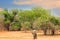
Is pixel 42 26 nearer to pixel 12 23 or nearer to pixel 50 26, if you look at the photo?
pixel 50 26

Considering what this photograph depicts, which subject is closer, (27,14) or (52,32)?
(52,32)

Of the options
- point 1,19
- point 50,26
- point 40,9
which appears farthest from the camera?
point 1,19

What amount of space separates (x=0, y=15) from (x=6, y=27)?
489 cm

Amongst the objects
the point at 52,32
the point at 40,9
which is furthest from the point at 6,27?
the point at 52,32

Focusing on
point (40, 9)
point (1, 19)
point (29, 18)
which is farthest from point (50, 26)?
point (1, 19)

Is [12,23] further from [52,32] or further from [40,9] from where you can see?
[52,32]

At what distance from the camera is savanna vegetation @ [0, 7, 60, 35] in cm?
3856

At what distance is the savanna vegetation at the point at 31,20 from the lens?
127 ft

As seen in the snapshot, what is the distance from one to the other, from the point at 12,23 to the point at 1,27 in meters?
4.07

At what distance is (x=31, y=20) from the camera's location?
5175 cm

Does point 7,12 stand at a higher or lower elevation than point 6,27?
higher

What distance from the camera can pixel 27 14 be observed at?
2179 inches

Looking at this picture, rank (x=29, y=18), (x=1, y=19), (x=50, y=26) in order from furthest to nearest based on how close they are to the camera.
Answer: (x=1, y=19) < (x=29, y=18) < (x=50, y=26)

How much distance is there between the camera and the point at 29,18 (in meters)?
54.5
